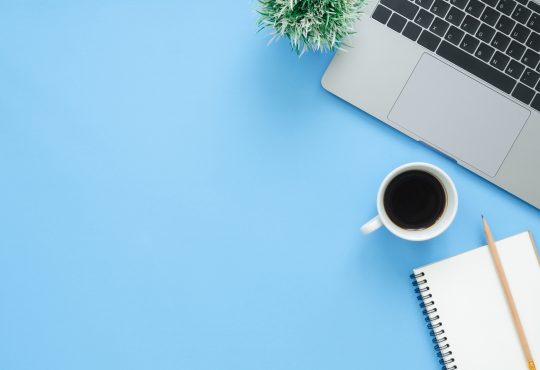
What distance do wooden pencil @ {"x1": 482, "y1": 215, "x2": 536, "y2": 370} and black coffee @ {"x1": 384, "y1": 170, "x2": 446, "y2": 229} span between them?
0.10 metres

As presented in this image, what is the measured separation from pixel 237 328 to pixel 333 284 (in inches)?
→ 6.6

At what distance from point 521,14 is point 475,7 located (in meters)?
0.07

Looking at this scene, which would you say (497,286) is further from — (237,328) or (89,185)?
(89,185)

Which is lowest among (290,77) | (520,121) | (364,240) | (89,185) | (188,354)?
(188,354)

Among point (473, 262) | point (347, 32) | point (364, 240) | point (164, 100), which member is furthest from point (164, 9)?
point (473, 262)

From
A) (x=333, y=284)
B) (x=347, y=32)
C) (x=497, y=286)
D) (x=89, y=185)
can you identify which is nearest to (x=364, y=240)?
(x=333, y=284)

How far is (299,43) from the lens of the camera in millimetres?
854

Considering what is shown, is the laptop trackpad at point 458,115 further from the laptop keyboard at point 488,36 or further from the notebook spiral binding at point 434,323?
the notebook spiral binding at point 434,323

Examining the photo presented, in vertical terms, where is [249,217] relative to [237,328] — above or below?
above

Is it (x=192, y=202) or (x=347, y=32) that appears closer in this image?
(x=347, y=32)

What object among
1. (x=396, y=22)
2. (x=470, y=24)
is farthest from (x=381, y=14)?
(x=470, y=24)

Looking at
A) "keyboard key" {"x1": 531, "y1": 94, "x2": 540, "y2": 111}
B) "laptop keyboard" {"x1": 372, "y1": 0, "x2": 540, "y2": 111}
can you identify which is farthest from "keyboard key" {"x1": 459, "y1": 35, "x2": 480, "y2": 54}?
"keyboard key" {"x1": 531, "y1": 94, "x2": 540, "y2": 111}

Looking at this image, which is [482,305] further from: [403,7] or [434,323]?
[403,7]

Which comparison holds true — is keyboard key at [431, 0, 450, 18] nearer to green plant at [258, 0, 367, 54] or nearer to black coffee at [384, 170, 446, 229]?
green plant at [258, 0, 367, 54]
